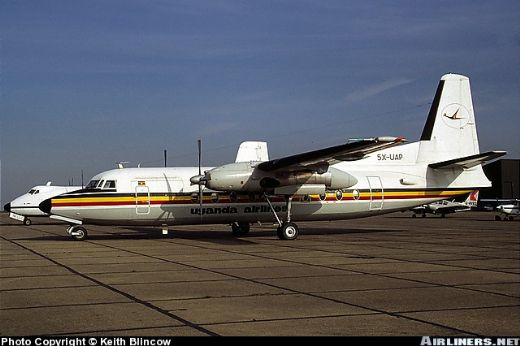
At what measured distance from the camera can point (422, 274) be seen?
12.5 meters

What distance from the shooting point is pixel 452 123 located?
27.3 meters

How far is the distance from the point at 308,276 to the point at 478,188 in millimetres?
16628

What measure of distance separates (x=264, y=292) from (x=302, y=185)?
13584mm

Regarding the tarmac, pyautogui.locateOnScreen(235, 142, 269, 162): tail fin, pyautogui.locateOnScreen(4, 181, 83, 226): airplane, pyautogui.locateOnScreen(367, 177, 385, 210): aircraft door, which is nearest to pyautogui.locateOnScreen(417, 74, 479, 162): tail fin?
pyautogui.locateOnScreen(367, 177, 385, 210): aircraft door

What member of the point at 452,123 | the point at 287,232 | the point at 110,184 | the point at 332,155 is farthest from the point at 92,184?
the point at 452,123

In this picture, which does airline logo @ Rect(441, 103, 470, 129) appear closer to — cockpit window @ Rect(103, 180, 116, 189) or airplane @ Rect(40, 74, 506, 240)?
airplane @ Rect(40, 74, 506, 240)

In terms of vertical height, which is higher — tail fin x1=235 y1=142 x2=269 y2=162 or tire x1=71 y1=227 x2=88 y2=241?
tail fin x1=235 y1=142 x2=269 y2=162

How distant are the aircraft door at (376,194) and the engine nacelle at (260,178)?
167 cm

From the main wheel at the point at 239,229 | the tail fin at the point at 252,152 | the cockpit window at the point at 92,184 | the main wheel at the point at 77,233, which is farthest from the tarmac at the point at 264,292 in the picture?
the tail fin at the point at 252,152

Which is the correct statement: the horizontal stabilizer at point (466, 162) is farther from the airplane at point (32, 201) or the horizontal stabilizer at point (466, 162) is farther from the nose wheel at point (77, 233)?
the airplane at point (32, 201)

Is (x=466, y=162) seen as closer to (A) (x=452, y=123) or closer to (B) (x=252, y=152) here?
(A) (x=452, y=123)

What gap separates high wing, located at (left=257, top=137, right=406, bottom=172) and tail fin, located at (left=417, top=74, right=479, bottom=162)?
243 inches

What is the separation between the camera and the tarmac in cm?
750

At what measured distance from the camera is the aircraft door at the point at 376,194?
25.7 meters
